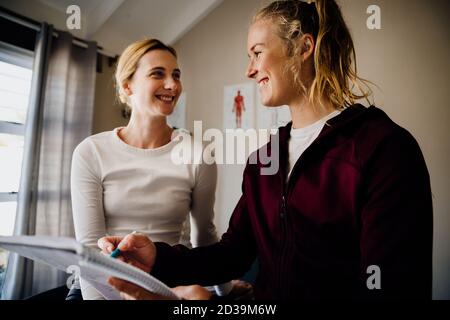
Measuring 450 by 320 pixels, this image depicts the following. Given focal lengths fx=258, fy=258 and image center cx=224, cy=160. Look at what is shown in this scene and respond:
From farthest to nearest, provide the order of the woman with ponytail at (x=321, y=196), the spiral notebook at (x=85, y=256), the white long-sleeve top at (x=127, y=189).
Answer: the white long-sleeve top at (x=127, y=189), the woman with ponytail at (x=321, y=196), the spiral notebook at (x=85, y=256)

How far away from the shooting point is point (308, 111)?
0.57 metres

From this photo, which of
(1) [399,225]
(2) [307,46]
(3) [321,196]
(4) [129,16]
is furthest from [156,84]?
(1) [399,225]

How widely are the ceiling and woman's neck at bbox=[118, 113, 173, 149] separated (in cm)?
22

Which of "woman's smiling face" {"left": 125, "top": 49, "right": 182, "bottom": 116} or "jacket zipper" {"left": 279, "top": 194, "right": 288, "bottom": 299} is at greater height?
"woman's smiling face" {"left": 125, "top": 49, "right": 182, "bottom": 116}

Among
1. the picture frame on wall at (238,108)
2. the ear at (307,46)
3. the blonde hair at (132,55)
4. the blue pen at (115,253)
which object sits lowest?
the blue pen at (115,253)

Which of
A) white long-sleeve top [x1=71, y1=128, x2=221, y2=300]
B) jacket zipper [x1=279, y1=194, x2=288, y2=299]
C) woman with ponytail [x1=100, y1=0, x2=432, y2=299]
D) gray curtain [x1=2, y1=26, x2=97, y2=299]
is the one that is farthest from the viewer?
gray curtain [x1=2, y1=26, x2=97, y2=299]

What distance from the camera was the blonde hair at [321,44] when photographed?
1.79ft

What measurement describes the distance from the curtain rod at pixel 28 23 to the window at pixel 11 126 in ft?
0.24

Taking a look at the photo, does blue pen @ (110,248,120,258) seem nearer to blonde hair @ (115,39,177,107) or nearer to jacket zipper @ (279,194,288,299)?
jacket zipper @ (279,194,288,299)

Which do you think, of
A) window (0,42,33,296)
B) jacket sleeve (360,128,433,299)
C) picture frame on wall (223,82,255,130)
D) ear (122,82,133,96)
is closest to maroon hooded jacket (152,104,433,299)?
jacket sleeve (360,128,433,299)

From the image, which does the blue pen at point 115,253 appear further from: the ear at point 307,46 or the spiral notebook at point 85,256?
the ear at point 307,46

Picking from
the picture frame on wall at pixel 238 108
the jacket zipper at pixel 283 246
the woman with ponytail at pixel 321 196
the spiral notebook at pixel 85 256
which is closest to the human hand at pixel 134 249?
the woman with ponytail at pixel 321 196

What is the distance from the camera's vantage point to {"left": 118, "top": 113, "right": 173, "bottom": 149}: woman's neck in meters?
0.72
